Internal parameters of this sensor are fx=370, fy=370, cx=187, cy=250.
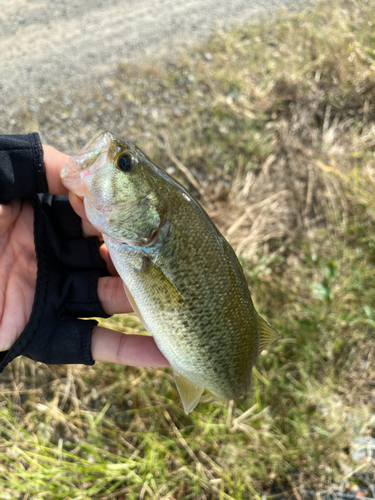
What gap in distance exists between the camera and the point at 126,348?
253 cm

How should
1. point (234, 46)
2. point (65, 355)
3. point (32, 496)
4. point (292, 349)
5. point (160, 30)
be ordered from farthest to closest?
1. point (160, 30)
2. point (234, 46)
3. point (292, 349)
4. point (32, 496)
5. point (65, 355)

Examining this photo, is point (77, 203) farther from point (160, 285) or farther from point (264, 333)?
point (264, 333)

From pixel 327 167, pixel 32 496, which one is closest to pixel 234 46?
pixel 327 167

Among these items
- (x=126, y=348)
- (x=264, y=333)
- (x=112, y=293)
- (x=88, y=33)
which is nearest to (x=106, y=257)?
(x=112, y=293)

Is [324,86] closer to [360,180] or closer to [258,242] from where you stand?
[360,180]

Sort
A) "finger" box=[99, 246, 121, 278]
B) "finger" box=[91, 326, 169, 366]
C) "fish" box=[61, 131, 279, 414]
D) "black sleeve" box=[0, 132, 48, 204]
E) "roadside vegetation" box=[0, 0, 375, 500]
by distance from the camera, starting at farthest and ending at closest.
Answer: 1. "roadside vegetation" box=[0, 0, 375, 500]
2. "finger" box=[99, 246, 121, 278]
3. "finger" box=[91, 326, 169, 366]
4. "black sleeve" box=[0, 132, 48, 204]
5. "fish" box=[61, 131, 279, 414]

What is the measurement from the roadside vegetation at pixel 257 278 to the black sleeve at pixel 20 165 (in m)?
1.55

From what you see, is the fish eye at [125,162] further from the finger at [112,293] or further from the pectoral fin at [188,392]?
the pectoral fin at [188,392]

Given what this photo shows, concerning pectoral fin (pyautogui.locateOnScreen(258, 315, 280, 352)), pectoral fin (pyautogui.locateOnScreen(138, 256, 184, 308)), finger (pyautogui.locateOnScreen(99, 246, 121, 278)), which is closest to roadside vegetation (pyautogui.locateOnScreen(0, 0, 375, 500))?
finger (pyautogui.locateOnScreen(99, 246, 121, 278))

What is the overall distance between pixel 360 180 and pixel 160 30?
3613mm

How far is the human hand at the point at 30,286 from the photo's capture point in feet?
7.89

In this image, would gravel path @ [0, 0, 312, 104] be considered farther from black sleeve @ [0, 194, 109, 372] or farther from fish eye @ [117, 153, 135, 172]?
fish eye @ [117, 153, 135, 172]

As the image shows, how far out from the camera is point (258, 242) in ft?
13.0

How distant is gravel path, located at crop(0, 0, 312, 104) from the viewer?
190 inches
